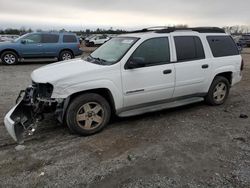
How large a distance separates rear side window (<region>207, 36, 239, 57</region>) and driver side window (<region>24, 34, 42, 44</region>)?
36.5 feet

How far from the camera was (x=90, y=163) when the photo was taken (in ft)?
12.1

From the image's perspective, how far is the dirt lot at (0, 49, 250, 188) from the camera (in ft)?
10.8

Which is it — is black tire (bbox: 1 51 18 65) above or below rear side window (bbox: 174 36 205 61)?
below

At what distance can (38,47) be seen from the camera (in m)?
14.6

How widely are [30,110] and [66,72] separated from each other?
99 centimetres

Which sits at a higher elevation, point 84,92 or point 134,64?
point 134,64

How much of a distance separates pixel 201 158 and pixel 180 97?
2030 mm

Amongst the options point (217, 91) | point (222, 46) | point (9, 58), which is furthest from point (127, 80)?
point (9, 58)

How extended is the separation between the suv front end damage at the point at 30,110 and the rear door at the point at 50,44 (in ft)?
34.9

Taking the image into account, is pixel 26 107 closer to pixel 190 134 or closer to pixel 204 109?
pixel 190 134

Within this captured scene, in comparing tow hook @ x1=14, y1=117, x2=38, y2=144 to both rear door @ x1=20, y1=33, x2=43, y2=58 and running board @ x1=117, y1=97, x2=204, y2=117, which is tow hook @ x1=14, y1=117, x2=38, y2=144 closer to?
running board @ x1=117, y1=97, x2=204, y2=117

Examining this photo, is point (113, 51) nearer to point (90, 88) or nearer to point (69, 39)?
point (90, 88)

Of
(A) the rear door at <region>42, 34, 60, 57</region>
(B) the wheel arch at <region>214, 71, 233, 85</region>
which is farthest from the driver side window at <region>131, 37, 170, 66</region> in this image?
(A) the rear door at <region>42, 34, 60, 57</region>

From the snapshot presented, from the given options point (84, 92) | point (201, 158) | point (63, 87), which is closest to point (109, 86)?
point (84, 92)
